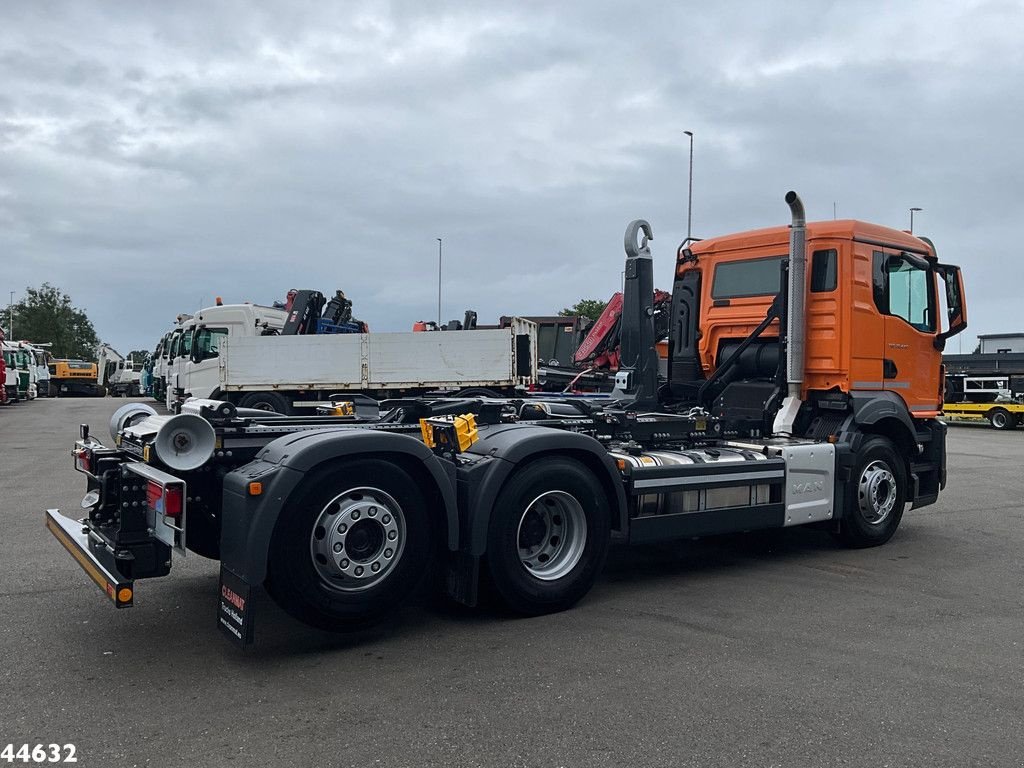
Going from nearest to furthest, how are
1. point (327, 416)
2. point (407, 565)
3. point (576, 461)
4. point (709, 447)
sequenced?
point (407, 565) < point (576, 461) < point (327, 416) < point (709, 447)

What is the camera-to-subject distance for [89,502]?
5.41 m

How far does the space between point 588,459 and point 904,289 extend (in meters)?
4.17

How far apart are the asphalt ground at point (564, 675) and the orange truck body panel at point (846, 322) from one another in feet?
5.84

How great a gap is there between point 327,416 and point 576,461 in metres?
2.08

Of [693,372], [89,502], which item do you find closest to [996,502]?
[693,372]

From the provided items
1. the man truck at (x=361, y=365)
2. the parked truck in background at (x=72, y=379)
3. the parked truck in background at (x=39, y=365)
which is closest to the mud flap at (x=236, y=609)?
the man truck at (x=361, y=365)

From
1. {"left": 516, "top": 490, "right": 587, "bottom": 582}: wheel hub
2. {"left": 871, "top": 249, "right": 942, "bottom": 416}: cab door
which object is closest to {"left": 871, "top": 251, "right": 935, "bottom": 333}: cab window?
{"left": 871, "top": 249, "right": 942, "bottom": 416}: cab door

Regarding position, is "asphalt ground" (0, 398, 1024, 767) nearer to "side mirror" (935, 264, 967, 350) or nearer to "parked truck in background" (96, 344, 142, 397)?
"side mirror" (935, 264, 967, 350)

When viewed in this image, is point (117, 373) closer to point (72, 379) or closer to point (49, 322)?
point (72, 379)

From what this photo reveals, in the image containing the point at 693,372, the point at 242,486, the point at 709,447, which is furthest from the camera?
the point at 693,372

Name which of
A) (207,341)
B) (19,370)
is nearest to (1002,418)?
(207,341)

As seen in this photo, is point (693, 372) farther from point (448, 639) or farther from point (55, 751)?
point (55, 751)

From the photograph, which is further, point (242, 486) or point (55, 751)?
point (242, 486)

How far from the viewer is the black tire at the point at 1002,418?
26312 millimetres
